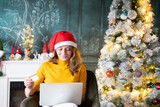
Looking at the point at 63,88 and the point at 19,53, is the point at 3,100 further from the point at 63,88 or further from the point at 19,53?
the point at 63,88

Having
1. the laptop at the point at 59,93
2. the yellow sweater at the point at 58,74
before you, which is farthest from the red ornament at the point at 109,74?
the laptop at the point at 59,93

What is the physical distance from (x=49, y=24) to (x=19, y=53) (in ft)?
2.81

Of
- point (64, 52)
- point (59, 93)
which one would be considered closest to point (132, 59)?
point (64, 52)

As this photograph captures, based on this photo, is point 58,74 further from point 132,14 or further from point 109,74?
point 132,14

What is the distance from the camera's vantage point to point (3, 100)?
315 cm

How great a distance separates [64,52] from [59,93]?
1.60ft

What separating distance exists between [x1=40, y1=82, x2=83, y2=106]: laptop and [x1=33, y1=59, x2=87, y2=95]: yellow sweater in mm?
267

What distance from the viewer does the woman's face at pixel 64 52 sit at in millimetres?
1801

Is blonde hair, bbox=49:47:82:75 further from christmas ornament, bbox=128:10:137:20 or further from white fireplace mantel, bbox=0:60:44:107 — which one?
white fireplace mantel, bbox=0:60:44:107

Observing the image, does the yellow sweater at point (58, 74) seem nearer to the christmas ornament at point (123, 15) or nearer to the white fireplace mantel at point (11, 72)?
the christmas ornament at point (123, 15)

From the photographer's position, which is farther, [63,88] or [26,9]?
[26,9]


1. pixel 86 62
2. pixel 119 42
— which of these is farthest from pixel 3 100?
pixel 119 42

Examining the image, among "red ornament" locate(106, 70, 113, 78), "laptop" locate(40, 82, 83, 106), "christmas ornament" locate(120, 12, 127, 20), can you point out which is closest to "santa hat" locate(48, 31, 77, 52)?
"laptop" locate(40, 82, 83, 106)

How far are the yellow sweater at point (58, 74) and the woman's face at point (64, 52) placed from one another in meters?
0.07
